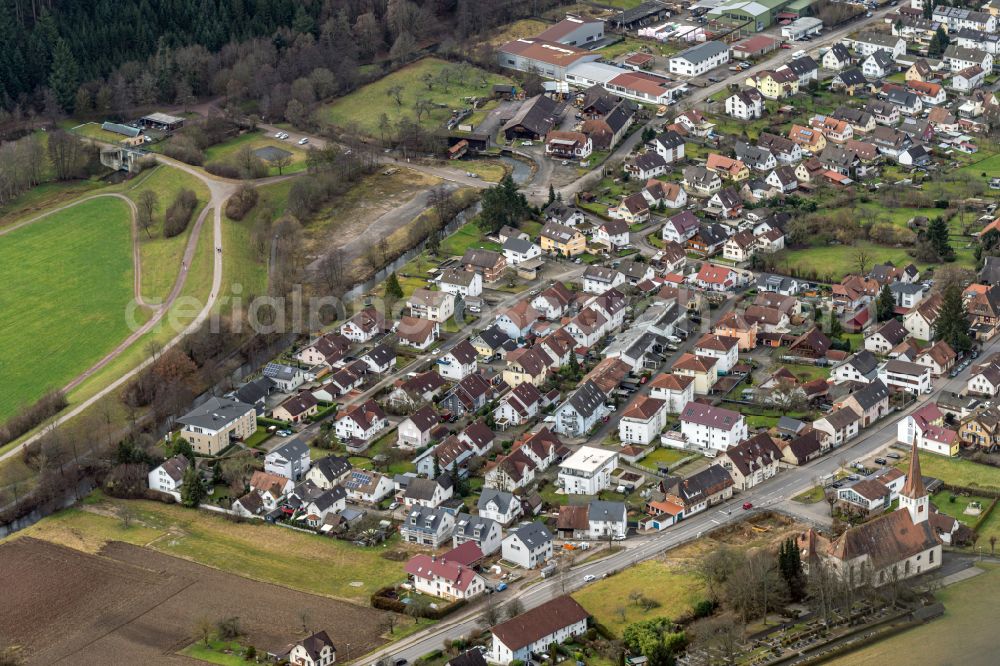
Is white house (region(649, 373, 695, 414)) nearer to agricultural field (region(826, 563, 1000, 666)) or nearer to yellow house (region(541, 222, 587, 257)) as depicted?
yellow house (region(541, 222, 587, 257))

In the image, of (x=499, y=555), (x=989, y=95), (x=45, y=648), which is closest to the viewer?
(x=45, y=648)

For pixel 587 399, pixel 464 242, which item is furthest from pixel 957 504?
pixel 464 242

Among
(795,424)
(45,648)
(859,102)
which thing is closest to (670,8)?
(859,102)

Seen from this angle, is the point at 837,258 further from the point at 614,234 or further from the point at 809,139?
the point at 809,139

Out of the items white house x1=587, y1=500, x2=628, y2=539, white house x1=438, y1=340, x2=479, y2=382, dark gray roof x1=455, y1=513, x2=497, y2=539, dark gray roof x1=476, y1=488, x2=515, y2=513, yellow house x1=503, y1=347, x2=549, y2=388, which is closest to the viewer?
dark gray roof x1=455, y1=513, x2=497, y2=539

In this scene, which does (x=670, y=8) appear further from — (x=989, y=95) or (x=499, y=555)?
(x=499, y=555)

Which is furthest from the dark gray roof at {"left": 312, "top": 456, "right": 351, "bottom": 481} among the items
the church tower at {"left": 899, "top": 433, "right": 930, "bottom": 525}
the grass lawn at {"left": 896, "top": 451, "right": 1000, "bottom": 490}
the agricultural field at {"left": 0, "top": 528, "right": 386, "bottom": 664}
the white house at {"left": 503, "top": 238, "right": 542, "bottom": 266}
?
the church tower at {"left": 899, "top": 433, "right": 930, "bottom": 525}

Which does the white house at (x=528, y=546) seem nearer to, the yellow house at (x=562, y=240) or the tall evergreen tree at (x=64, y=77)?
the yellow house at (x=562, y=240)
